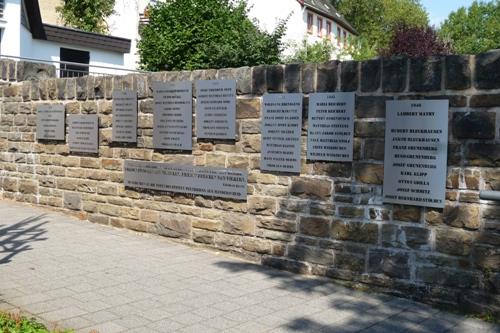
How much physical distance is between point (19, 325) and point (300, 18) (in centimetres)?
4381

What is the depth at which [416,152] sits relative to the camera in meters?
5.62

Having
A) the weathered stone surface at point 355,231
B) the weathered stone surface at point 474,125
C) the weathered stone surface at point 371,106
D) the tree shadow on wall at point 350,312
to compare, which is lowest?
the tree shadow on wall at point 350,312

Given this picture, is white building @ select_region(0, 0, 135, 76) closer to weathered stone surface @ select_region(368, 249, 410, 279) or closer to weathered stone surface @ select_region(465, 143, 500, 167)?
weathered stone surface @ select_region(368, 249, 410, 279)

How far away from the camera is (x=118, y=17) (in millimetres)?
34688

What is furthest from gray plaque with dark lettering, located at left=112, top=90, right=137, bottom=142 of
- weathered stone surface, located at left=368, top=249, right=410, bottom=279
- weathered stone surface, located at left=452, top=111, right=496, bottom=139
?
weathered stone surface, located at left=452, top=111, right=496, bottom=139

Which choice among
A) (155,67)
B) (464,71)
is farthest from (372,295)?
(155,67)

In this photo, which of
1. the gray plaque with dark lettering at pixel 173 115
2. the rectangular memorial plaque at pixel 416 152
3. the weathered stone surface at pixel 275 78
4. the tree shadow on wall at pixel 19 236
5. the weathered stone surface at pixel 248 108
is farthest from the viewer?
the gray plaque with dark lettering at pixel 173 115

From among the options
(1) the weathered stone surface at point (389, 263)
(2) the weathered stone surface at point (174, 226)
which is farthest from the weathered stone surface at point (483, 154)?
(2) the weathered stone surface at point (174, 226)

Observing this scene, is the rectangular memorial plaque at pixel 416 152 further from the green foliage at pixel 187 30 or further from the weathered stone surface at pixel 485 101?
the green foliage at pixel 187 30

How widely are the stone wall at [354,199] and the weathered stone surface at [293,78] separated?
0.5 inches

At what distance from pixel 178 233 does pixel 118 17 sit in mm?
29169

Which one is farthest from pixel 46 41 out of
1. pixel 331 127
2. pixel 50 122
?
pixel 331 127

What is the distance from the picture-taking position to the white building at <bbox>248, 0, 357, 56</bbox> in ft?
142

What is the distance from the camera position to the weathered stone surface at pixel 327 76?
618cm
